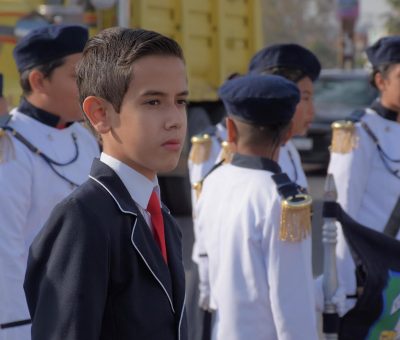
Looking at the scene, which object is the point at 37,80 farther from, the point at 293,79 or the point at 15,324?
the point at 293,79

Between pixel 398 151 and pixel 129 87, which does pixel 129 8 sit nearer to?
pixel 398 151

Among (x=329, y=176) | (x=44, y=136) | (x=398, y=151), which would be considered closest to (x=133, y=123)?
(x=44, y=136)

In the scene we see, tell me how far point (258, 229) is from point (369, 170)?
1.39 meters

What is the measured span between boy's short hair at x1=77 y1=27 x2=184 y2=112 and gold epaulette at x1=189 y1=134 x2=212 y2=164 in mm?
3838

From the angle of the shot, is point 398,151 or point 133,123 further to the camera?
point 398,151

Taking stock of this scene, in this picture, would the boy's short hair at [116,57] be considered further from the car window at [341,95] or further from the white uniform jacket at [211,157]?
the car window at [341,95]

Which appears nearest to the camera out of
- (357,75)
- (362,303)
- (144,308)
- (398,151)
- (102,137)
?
(144,308)

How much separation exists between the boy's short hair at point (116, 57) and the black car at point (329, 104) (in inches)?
537

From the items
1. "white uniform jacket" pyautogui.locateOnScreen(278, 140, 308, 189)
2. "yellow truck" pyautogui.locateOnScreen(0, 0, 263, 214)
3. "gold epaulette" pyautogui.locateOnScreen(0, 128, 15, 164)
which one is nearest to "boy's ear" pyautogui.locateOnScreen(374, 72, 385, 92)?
"white uniform jacket" pyautogui.locateOnScreen(278, 140, 308, 189)

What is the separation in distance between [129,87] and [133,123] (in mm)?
78

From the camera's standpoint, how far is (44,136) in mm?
3910

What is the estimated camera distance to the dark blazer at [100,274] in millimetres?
2246

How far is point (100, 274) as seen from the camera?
2.27 metres

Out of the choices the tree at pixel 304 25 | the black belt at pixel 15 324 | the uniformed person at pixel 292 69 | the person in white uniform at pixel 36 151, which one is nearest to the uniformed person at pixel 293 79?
the uniformed person at pixel 292 69
